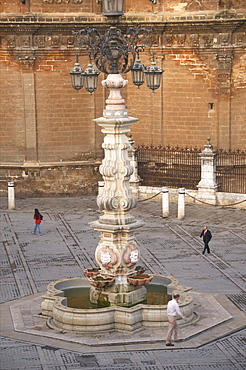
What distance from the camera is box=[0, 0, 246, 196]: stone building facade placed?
36406mm

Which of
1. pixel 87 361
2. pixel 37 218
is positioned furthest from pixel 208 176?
pixel 87 361

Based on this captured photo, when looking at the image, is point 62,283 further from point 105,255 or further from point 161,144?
point 161,144

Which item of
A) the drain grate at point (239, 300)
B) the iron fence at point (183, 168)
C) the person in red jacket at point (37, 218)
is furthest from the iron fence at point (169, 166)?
the drain grate at point (239, 300)

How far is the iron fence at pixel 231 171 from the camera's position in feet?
116

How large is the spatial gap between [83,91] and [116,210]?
16.3 meters

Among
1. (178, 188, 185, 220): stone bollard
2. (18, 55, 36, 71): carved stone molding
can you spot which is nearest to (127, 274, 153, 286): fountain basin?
(178, 188, 185, 220): stone bollard

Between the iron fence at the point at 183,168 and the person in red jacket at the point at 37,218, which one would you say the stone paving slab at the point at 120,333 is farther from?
the iron fence at the point at 183,168

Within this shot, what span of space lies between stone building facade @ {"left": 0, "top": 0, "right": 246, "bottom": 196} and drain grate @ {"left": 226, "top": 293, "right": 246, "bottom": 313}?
14.1 m

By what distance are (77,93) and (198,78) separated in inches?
178

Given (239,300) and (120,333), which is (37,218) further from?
(120,333)

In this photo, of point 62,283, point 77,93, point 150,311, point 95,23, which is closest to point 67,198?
point 77,93

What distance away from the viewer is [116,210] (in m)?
21.7

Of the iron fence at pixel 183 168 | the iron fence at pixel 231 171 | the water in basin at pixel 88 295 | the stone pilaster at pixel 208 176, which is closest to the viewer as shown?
the water in basin at pixel 88 295

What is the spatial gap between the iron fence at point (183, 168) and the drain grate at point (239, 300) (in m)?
11.6
